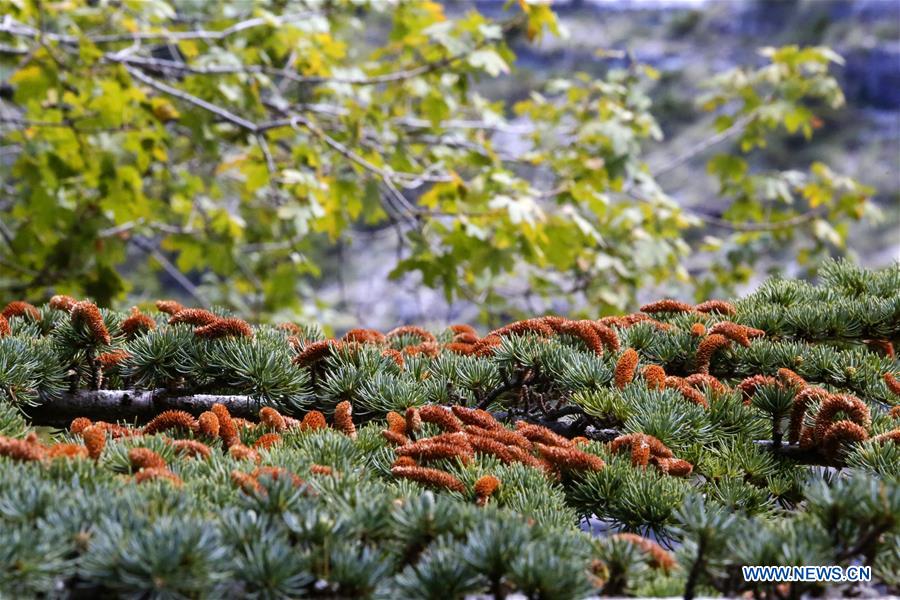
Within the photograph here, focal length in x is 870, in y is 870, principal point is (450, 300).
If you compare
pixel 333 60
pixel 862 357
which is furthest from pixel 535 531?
pixel 333 60

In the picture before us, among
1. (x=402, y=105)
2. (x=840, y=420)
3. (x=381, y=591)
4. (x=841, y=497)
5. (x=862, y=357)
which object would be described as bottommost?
(x=381, y=591)

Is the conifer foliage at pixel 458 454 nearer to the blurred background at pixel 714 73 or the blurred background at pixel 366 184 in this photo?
the blurred background at pixel 366 184

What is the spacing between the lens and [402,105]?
17.5 ft

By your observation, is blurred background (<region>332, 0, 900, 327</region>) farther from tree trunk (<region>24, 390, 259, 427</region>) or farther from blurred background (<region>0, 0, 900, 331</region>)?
tree trunk (<region>24, 390, 259, 427</region>)

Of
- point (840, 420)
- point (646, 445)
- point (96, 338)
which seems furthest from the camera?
point (96, 338)

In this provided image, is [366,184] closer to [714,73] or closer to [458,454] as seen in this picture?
[458,454]

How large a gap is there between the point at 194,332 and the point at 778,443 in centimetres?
124

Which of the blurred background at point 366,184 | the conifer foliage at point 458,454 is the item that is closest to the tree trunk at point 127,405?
the conifer foliage at point 458,454

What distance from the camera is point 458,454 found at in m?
1.51

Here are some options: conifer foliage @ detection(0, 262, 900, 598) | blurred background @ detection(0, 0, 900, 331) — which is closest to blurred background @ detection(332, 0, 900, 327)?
blurred background @ detection(0, 0, 900, 331)

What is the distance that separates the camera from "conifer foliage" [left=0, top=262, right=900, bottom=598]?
3.55 feet

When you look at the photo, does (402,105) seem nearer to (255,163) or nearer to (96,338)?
(255,163)

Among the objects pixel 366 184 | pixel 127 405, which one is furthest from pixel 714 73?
pixel 127 405

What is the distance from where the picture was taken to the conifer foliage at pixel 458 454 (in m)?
1.08
